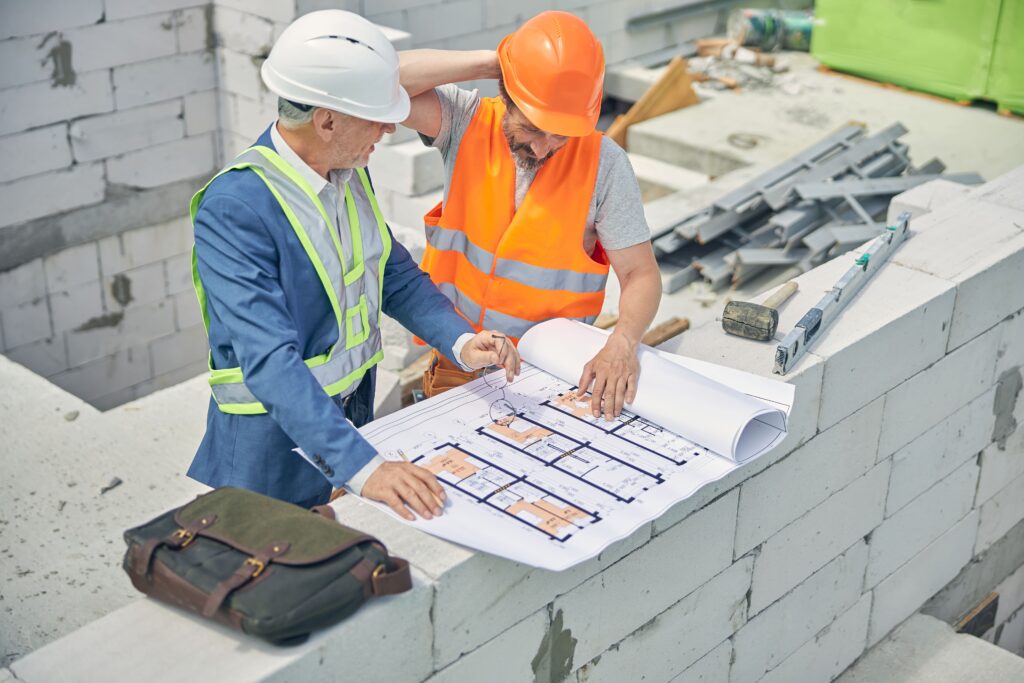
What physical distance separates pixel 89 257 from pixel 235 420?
4747 millimetres

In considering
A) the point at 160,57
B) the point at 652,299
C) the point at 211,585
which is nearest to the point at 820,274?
the point at 652,299

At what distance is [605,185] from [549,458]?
0.89 m

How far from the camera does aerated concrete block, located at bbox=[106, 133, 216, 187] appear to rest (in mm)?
7141

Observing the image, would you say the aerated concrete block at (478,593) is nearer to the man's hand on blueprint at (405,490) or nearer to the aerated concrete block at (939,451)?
the man's hand on blueprint at (405,490)

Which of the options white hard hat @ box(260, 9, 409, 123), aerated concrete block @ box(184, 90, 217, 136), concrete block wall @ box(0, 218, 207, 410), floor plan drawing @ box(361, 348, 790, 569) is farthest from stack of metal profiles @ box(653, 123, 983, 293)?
white hard hat @ box(260, 9, 409, 123)

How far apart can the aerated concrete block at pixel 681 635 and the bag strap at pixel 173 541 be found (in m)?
1.25

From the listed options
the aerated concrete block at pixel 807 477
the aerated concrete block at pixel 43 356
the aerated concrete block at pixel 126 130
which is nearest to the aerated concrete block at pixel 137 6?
the aerated concrete block at pixel 126 130

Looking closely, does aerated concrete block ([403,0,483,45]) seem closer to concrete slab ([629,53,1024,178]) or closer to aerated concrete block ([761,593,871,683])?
concrete slab ([629,53,1024,178])

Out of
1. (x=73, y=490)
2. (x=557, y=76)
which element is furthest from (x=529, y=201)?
(x=73, y=490)

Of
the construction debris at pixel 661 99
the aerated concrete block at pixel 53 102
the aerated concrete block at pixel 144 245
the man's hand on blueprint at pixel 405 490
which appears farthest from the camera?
the construction debris at pixel 661 99

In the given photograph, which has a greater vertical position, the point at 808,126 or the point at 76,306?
the point at 808,126

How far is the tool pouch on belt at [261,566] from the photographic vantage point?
85.4 inches

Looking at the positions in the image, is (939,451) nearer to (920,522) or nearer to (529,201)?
(920,522)

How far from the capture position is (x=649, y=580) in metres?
3.21
